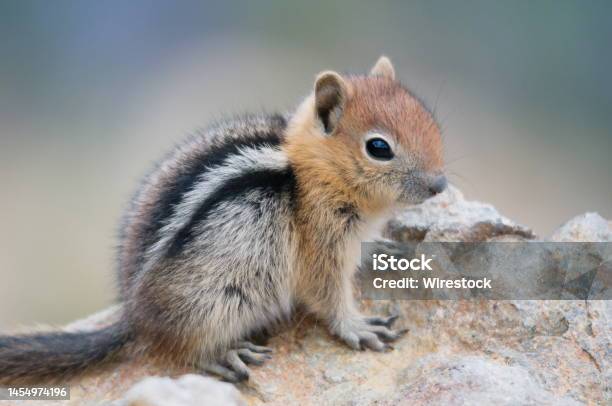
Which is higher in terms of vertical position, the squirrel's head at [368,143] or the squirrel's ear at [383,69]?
the squirrel's ear at [383,69]

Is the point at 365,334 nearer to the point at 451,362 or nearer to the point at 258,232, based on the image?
the point at 451,362

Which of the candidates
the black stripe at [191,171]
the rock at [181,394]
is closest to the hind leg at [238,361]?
the rock at [181,394]

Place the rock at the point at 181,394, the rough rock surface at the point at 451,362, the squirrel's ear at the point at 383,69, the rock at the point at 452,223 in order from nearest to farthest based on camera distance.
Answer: the rock at the point at 181,394, the rough rock surface at the point at 451,362, the rock at the point at 452,223, the squirrel's ear at the point at 383,69

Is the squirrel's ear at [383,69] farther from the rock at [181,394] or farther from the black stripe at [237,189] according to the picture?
the rock at [181,394]

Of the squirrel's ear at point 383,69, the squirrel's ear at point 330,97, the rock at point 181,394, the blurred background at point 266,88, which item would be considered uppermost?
the blurred background at point 266,88

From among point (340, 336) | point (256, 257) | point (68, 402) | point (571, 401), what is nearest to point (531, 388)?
point (571, 401)

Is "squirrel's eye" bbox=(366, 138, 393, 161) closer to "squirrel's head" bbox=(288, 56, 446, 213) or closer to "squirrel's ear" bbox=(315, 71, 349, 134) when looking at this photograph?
"squirrel's head" bbox=(288, 56, 446, 213)

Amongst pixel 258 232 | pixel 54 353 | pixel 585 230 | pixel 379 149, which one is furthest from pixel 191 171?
pixel 585 230
